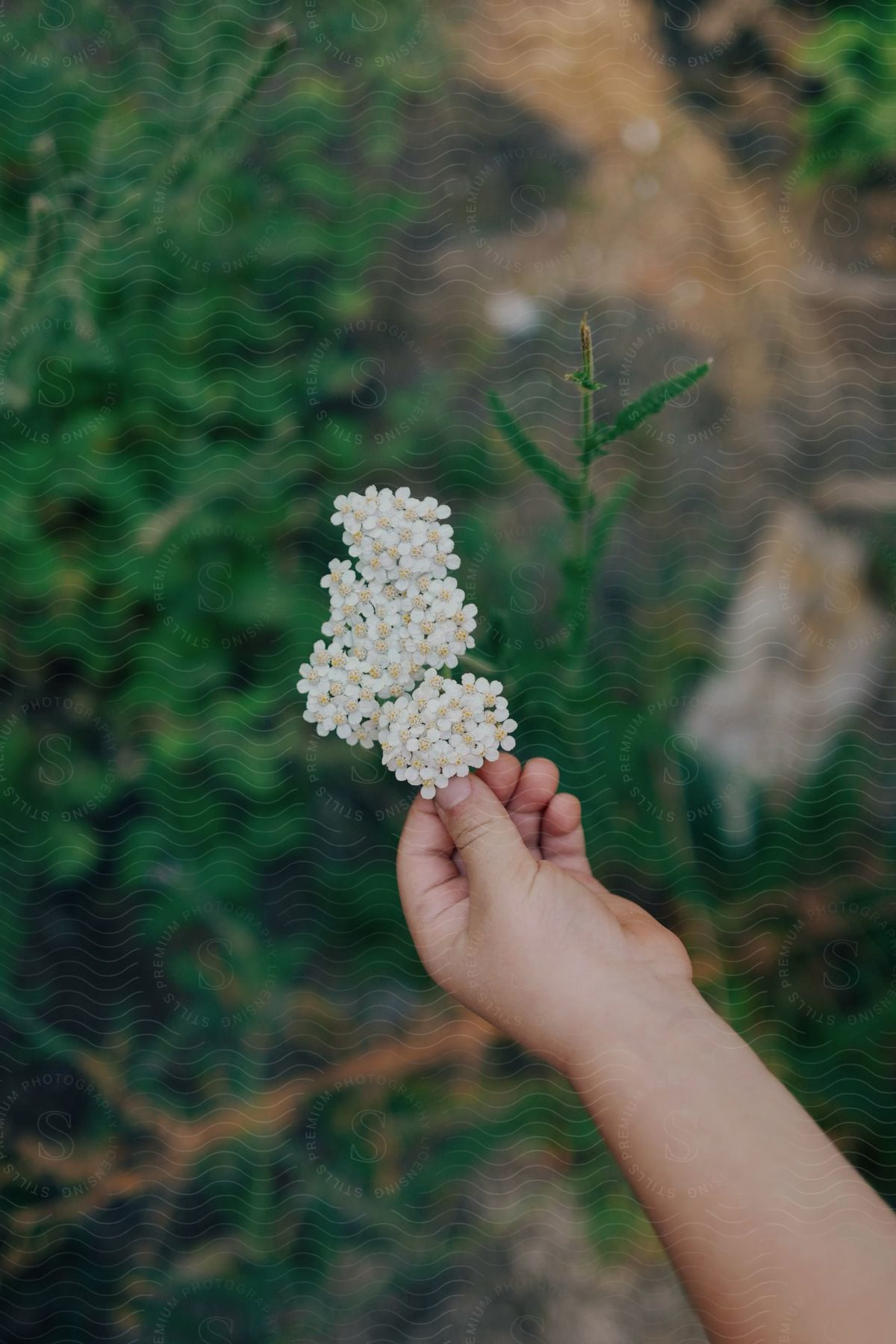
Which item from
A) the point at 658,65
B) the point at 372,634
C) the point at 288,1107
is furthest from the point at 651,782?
the point at 658,65

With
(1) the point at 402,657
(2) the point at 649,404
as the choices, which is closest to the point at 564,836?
(1) the point at 402,657

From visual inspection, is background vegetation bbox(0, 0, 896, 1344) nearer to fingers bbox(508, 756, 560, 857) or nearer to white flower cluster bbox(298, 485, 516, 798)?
fingers bbox(508, 756, 560, 857)

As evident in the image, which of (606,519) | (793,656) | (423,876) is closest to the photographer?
→ (423,876)

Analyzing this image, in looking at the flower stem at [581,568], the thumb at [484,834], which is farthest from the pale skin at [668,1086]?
the flower stem at [581,568]

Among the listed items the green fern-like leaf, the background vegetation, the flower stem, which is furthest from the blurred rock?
the green fern-like leaf

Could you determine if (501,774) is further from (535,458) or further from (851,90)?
(851,90)
